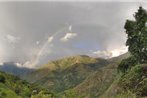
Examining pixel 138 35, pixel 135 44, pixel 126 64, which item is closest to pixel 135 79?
pixel 126 64

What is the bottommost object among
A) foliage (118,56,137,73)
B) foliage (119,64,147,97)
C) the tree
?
foliage (119,64,147,97)

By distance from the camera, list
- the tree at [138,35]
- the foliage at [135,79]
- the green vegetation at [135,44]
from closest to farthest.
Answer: the foliage at [135,79], the green vegetation at [135,44], the tree at [138,35]

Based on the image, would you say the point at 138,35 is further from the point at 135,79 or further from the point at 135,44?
the point at 135,79

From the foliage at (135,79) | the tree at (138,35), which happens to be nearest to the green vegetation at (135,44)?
the tree at (138,35)

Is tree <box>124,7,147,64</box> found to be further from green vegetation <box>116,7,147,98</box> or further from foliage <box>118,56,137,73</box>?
foliage <box>118,56,137,73</box>

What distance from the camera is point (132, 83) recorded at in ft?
256

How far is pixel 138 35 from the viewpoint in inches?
3524

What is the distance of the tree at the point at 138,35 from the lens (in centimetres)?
8892

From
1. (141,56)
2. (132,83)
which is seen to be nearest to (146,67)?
(132,83)

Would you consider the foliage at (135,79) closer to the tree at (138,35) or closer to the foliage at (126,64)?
the foliage at (126,64)

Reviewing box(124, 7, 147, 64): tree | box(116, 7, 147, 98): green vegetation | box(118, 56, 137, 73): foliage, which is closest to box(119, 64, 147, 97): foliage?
box(116, 7, 147, 98): green vegetation

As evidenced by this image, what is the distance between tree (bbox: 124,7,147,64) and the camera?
8892 centimetres

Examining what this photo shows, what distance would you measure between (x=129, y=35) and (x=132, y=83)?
18.1 m

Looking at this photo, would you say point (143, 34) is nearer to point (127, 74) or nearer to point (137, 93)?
point (127, 74)
